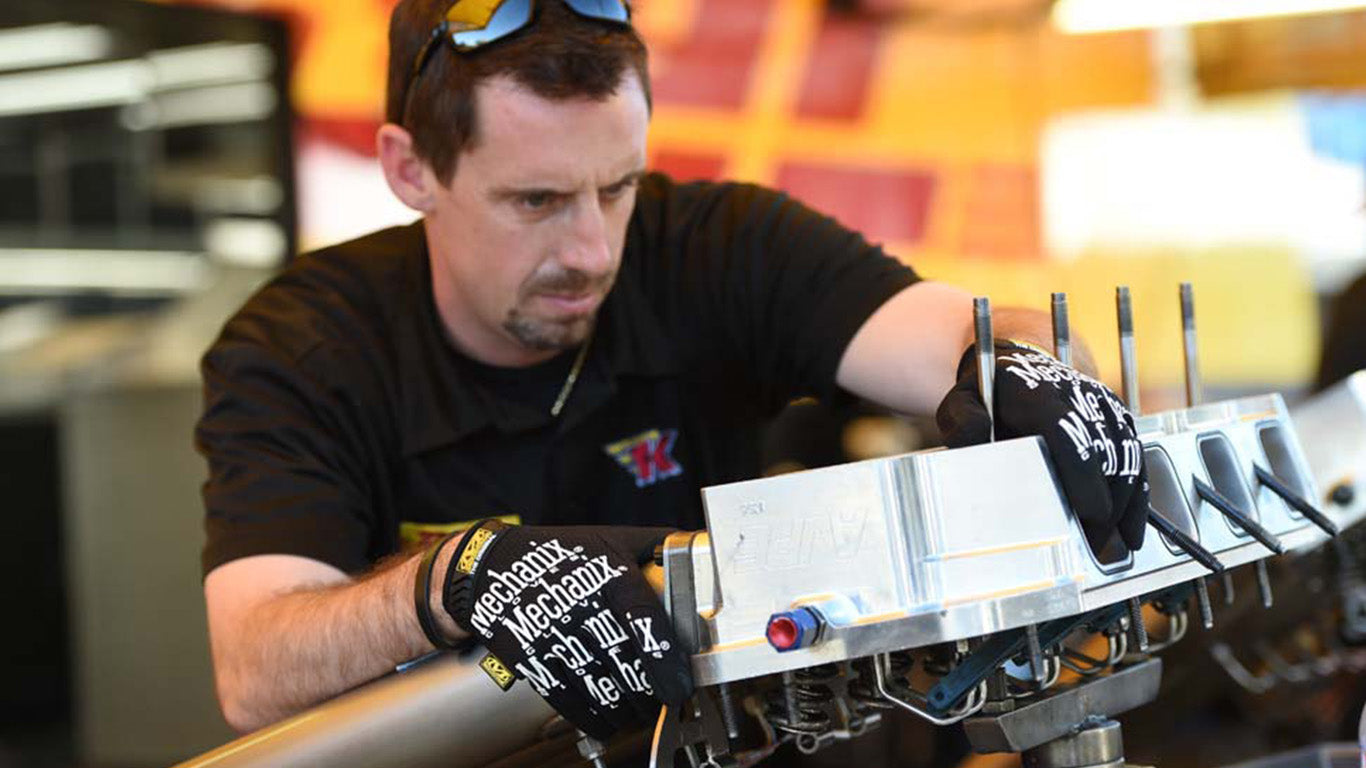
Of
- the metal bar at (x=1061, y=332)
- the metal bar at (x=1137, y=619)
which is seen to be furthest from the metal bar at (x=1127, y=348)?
the metal bar at (x=1137, y=619)

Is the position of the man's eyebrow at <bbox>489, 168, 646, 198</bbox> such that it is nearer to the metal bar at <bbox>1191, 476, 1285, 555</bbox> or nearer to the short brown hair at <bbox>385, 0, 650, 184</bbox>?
the short brown hair at <bbox>385, 0, 650, 184</bbox>

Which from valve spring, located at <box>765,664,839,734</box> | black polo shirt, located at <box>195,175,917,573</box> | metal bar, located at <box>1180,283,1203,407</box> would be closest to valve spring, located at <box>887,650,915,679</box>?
valve spring, located at <box>765,664,839,734</box>

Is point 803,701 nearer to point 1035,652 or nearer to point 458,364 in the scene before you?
point 1035,652

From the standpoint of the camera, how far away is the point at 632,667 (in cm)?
83

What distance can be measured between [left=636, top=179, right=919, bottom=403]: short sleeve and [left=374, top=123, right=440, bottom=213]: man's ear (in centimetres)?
25

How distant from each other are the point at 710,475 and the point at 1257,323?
212 inches

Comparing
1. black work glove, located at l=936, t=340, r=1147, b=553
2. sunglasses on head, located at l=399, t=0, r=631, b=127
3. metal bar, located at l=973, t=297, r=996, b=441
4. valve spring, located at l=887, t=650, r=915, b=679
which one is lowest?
valve spring, located at l=887, t=650, r=915, b=679

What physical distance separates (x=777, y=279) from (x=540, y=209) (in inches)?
10.5

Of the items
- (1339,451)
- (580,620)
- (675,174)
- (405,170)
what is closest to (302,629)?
(580,620)

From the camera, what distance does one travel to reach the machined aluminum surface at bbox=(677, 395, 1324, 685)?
0.76 m

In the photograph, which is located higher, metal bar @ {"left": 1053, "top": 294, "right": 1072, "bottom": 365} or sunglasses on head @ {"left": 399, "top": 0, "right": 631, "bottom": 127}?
sunglasses on head @ {"left": 399, "top": 0, "right": 631, "bottom": 127}

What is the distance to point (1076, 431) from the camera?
0.81m

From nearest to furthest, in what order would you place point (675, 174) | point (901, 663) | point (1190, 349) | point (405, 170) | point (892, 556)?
point (892, 556) → point (901, 663) → point (1190, 349) → point (405, 170) → point (675, 174)

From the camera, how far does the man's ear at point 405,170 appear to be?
1530 mm
